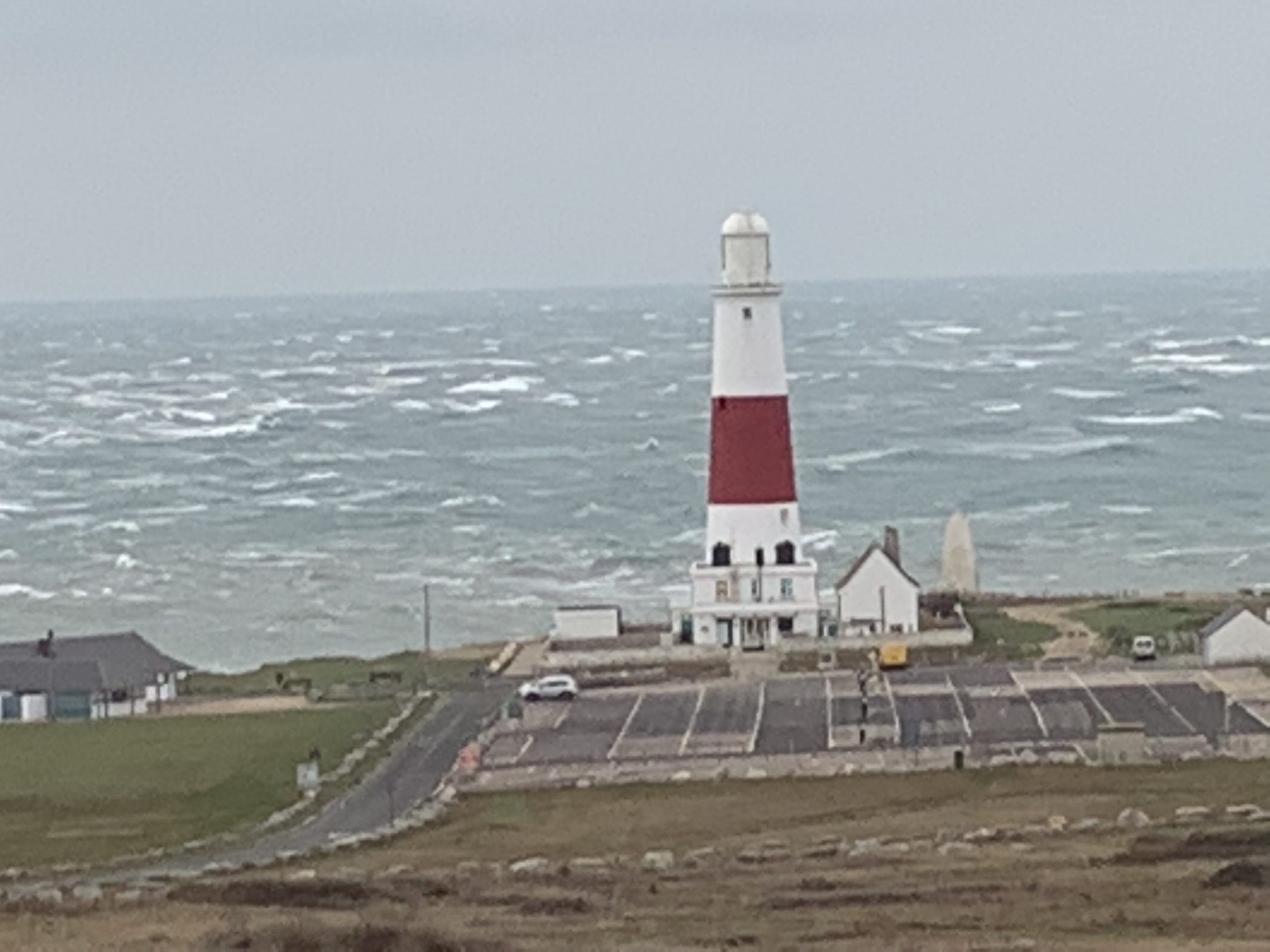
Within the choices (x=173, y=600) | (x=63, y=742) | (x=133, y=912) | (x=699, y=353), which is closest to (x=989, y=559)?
(x=173, y=600)

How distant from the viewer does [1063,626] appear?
182ft

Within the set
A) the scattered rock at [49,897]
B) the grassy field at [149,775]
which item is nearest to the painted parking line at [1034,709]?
the grassy field at [149,775]

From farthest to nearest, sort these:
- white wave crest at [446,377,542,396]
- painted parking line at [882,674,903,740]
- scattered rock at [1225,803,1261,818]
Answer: white wave crest at [446,377,542,396]
painted parking line at [882,674,903,740]
scattered rock at [1225,803,1261,818]

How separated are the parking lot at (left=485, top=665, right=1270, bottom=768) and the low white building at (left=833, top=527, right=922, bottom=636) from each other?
3.85m

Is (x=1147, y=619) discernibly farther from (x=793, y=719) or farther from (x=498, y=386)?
(x=498, y=386)

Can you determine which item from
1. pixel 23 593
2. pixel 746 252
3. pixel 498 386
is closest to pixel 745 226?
→ pixel 746 252

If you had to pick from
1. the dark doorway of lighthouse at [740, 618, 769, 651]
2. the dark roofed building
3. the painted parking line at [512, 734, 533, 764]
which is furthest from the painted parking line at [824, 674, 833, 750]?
the dark roofed building

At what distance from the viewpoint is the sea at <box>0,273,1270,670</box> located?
75188mm

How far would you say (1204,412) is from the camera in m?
128

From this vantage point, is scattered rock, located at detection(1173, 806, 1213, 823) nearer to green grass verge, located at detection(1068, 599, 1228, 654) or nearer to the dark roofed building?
green grass verge, located at detection(1068, 599, 1228, 654)

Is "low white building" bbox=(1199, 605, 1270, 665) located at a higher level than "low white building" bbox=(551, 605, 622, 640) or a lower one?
higher

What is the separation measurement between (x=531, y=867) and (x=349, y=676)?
23.1 meters

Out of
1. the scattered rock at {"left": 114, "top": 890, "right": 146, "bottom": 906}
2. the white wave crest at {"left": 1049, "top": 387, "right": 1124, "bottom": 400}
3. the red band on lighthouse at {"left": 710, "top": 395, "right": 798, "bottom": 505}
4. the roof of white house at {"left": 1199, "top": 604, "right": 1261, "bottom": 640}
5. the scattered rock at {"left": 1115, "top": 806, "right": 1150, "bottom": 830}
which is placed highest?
the red band on lighthouse at {"left": 710, "top": 395, "right": 798, "bottom": 505}

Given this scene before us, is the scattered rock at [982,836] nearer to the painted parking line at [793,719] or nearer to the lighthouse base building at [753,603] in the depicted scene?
the painted parking line at [793,719]
